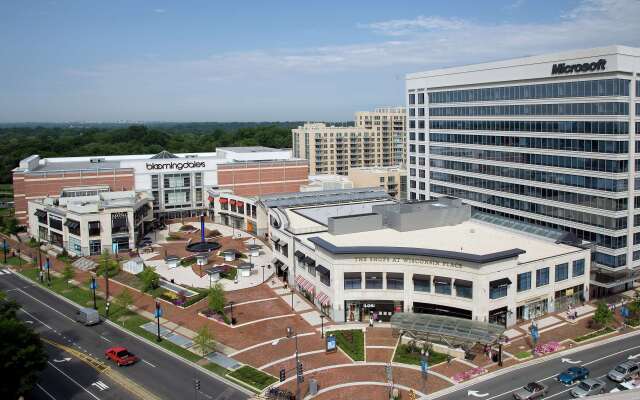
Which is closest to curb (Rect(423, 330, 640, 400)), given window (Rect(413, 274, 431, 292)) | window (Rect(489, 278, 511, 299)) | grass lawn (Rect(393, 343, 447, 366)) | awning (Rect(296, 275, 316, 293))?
grass lawn (Rect(393, 343, 447, 366))

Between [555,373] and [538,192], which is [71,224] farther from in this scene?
[555,373]

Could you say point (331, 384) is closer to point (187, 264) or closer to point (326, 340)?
point (326, 340)

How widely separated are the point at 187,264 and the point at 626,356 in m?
67.8

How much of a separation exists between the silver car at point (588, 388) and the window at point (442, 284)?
1805 centimetres

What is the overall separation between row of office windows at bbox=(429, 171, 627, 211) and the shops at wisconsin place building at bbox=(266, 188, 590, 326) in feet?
16.7

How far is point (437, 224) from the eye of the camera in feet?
272

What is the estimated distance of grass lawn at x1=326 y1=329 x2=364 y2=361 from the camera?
5855 cm

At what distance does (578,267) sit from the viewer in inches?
2805

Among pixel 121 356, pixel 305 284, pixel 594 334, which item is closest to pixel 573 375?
pixel 594 334

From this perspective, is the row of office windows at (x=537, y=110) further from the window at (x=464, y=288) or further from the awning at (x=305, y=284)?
the awning at (x=305, y=284)

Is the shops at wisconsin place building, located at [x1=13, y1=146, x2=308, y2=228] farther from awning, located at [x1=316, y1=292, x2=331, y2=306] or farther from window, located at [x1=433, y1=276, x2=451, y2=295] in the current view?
window, located at [x1=433, y1=276, x2=451, y2=295]

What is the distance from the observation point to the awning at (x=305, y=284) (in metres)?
74.5

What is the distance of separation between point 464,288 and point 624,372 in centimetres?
1776

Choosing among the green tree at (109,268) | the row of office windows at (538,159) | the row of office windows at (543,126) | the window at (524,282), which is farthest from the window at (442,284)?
the green tree at (109,268)
